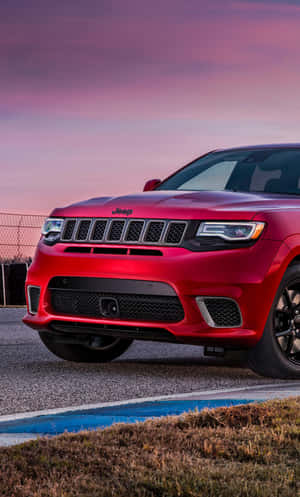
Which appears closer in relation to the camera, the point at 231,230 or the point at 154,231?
the point at 231,230

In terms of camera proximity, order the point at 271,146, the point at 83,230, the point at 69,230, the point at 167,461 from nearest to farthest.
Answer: the point at 167,461 < the point at 83,230 < the point at 69,230 < the point at 271,146

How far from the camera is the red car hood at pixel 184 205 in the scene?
6984 millimetres

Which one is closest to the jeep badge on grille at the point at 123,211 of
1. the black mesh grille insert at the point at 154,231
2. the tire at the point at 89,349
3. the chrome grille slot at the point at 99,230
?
the chrome grille slot at the point at 99,230

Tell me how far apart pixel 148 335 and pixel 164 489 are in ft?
11.3

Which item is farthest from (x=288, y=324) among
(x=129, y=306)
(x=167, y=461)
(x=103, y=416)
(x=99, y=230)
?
(x=167, y=461)

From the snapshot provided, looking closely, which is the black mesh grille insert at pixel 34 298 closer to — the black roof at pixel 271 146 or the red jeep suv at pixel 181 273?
the red jeep suv at pixel 181 273

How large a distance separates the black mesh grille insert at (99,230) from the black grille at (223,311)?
1.09 m

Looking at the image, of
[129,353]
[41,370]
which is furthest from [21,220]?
[41,370]

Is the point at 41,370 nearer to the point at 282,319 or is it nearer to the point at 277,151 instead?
the point at 282,319

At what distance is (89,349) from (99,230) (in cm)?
152

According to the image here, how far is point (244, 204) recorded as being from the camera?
7.12 meters

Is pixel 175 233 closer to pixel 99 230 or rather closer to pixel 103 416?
pixel 99 230

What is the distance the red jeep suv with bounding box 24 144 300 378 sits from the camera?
6863 millimetres

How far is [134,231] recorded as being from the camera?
7.15 m
